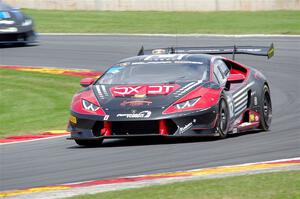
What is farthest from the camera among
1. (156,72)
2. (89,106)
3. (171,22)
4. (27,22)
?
(171,22)

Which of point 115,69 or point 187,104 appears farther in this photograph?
point 115,69

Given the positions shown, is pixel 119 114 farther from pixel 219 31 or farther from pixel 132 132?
pixel 219 31

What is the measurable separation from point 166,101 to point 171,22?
Result: 20770 millimetres

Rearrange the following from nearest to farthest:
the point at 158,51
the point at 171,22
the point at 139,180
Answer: the point at 139,180 → the point at 158,51 → the point at 171,22

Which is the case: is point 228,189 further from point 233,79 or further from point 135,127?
point 233,79

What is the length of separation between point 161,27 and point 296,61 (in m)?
8.80

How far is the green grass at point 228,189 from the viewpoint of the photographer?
24.4 ft

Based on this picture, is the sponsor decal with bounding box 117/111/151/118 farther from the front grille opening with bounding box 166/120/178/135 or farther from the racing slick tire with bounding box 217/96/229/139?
the racing slick tire with bounding box 217/96/229/139

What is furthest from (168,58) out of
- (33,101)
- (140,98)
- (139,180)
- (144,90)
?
(33,101)

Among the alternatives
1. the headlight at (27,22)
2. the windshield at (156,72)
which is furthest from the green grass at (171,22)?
the windshield at (156,72)

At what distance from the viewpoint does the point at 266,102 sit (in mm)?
13742

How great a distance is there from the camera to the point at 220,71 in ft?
42.4

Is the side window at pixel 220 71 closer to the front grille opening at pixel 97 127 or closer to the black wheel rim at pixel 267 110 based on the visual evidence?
the black wheel rim at pixel 267 110

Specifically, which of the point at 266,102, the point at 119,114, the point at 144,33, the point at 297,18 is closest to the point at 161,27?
the point at 144,33
